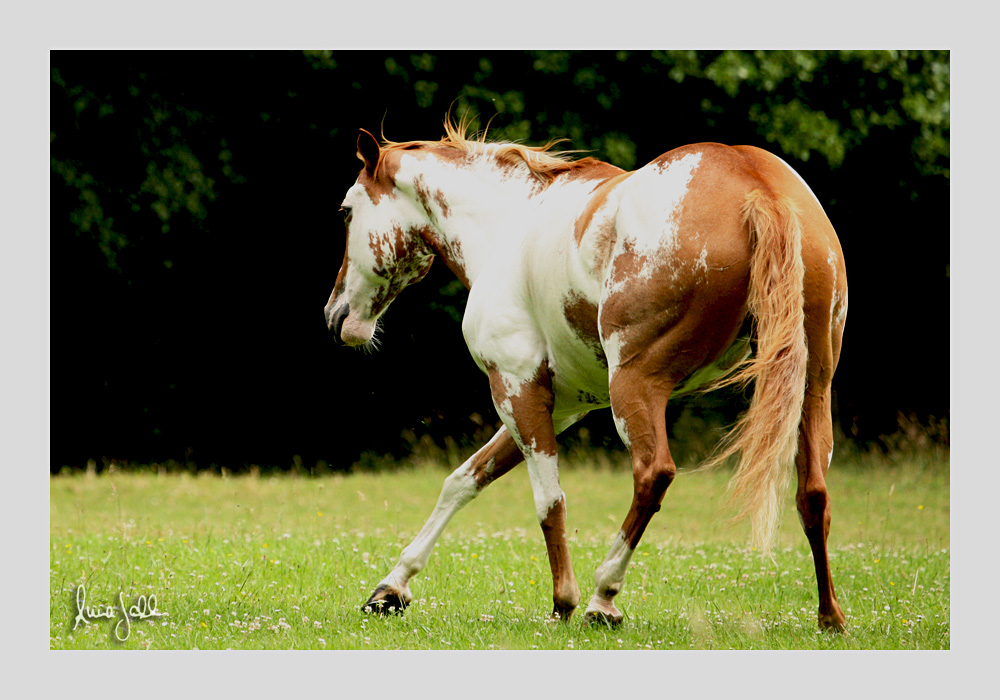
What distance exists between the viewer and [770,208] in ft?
12.1

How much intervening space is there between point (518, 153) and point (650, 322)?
5.75 ft

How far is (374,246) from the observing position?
18.2 ft

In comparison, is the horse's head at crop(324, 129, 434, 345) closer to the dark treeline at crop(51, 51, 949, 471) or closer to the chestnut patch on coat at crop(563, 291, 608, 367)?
the chestnut patch on coat at crop(563, 291, 608, 367)

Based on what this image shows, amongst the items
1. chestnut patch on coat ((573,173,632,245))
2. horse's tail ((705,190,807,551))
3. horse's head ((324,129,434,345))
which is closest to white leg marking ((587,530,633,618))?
horse's tail ((705,190,807,551))

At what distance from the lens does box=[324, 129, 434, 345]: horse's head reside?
5492 millimetres

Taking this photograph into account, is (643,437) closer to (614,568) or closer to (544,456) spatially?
(614,568)

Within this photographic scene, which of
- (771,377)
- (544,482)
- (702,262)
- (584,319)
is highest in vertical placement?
(702,262)

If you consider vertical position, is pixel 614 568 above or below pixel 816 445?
below

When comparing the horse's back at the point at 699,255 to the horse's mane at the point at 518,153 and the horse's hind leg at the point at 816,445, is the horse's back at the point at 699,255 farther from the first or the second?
the horse's mane at the point at 518,153

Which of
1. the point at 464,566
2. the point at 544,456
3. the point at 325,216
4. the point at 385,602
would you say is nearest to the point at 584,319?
the point at 544,456

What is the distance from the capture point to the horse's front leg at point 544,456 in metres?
4.45

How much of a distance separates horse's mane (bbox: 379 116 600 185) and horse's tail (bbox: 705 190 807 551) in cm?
143

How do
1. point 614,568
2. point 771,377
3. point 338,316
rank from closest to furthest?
point 771,377, point 614,568, point 338,316

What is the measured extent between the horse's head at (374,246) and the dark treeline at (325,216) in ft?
15.1
